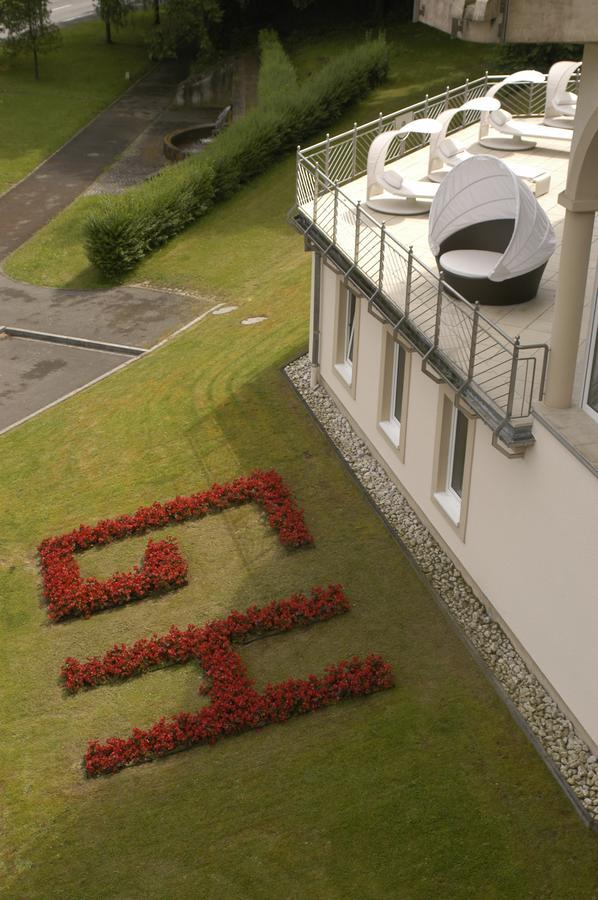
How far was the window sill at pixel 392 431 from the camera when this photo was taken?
17.7 metres

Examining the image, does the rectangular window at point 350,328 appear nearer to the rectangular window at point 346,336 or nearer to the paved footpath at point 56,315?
the rectangular window at point 346,336

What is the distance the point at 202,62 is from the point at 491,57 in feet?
59.7

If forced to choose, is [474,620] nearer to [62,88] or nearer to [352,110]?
[352,110]

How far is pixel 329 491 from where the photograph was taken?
59.8 ft

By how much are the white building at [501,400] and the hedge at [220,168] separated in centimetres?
1289

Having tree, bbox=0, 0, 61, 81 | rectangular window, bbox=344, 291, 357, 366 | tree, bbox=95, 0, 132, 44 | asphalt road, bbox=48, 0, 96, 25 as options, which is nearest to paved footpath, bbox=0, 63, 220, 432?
rectangular window, bbox=344, 291, 357, 366

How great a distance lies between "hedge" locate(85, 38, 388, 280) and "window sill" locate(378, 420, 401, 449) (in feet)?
53.5

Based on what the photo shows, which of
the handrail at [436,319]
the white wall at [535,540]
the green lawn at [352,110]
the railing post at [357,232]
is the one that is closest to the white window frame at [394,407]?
the white wall at [535,540]

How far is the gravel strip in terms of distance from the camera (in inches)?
485

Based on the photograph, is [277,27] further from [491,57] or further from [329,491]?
[329,491]

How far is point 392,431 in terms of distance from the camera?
18.0 meters

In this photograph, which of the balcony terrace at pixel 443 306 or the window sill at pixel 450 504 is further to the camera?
the window sill at pixel 450 504

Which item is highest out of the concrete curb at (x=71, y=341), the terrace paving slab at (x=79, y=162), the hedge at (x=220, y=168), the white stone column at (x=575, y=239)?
the white stone column at (x=575, y=239)

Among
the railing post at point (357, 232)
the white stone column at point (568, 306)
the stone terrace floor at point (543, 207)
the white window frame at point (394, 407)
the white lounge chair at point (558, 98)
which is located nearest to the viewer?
the white stone column at point (568, 306)
